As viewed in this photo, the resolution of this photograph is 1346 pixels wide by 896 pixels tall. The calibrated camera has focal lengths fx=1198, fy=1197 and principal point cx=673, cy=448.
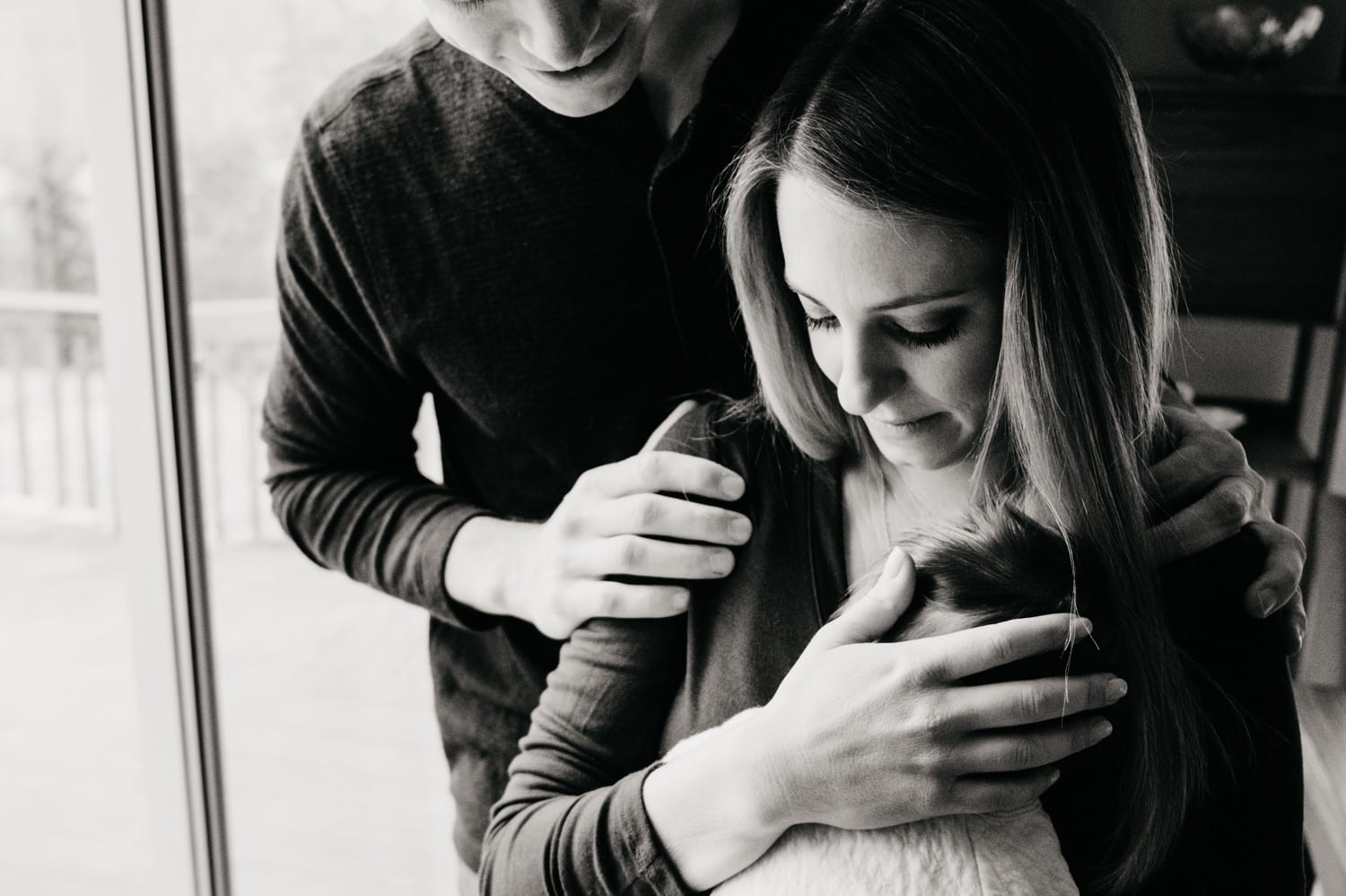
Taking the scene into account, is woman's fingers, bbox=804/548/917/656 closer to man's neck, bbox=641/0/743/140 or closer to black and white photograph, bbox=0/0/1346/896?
black and white photograph, bbox=0/0/1346/896

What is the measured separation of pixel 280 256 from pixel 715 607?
583mm

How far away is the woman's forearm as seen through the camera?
828 millimetres

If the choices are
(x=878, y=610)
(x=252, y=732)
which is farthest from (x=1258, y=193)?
(x=252, y=732)

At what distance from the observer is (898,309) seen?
2.82 feet

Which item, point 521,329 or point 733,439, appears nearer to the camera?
point 733,439

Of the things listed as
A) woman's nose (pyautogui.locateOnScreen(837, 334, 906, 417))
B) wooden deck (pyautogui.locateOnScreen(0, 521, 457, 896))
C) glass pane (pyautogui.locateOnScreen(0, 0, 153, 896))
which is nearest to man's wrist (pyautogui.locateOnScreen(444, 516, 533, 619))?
woman's nose (pyautogui.locateOnScreen(837, 334, 906, 417))

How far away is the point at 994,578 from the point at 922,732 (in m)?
0.13

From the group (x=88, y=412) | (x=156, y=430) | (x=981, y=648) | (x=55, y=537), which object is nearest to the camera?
(x=981, y=648)

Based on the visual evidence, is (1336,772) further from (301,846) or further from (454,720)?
(301,846)

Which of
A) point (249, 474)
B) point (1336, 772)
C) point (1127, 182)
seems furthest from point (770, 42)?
point (249, 474)

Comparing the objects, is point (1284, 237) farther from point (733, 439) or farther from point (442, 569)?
point (442, 569)

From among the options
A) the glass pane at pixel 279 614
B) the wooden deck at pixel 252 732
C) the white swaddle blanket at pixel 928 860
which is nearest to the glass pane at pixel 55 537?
the wooden deck at pixel 252 732

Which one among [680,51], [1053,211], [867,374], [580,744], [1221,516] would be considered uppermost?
[680,51]

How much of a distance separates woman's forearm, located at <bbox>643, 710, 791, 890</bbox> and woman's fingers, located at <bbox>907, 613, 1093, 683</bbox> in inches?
5.3
